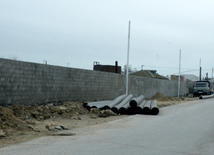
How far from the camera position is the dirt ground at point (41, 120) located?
8703 mm

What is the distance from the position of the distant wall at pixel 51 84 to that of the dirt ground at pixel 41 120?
0.60m

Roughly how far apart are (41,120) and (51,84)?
3621 millimetres

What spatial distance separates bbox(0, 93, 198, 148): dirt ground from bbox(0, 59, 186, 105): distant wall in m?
0.60

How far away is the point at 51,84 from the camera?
1485 cm

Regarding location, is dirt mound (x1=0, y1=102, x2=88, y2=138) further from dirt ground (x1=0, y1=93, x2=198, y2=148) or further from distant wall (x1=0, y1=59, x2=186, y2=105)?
distant wall (x1=0, y1=59, x2=186, y2=105)

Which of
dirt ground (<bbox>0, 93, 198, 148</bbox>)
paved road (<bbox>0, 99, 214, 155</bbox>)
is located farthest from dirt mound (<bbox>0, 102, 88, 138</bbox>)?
paved road (<bbox>0, 99, 214, 155</bbox>)

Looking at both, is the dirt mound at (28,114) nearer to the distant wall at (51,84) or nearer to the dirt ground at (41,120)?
the dirt ground at (41,120)

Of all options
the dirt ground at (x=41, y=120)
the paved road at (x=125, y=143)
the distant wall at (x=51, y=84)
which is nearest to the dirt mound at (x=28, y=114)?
the dirt ground at (x=41, y=120)

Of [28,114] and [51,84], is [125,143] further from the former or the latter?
[51,84]

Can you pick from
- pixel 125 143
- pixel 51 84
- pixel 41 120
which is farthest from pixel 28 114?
pixel 125 143

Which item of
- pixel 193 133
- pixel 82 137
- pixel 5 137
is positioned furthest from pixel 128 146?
pixel 5 137

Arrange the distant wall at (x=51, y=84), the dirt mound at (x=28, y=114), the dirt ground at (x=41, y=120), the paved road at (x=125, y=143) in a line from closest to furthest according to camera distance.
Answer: the paved road at (x=125, y=143) < the dirt ground at (x=41, y=120) < the dirt mound at (x=28, y=114) < the distant wall at (x=51, y=84)

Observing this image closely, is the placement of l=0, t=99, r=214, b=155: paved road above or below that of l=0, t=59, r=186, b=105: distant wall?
below

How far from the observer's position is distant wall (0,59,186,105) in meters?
11.9
